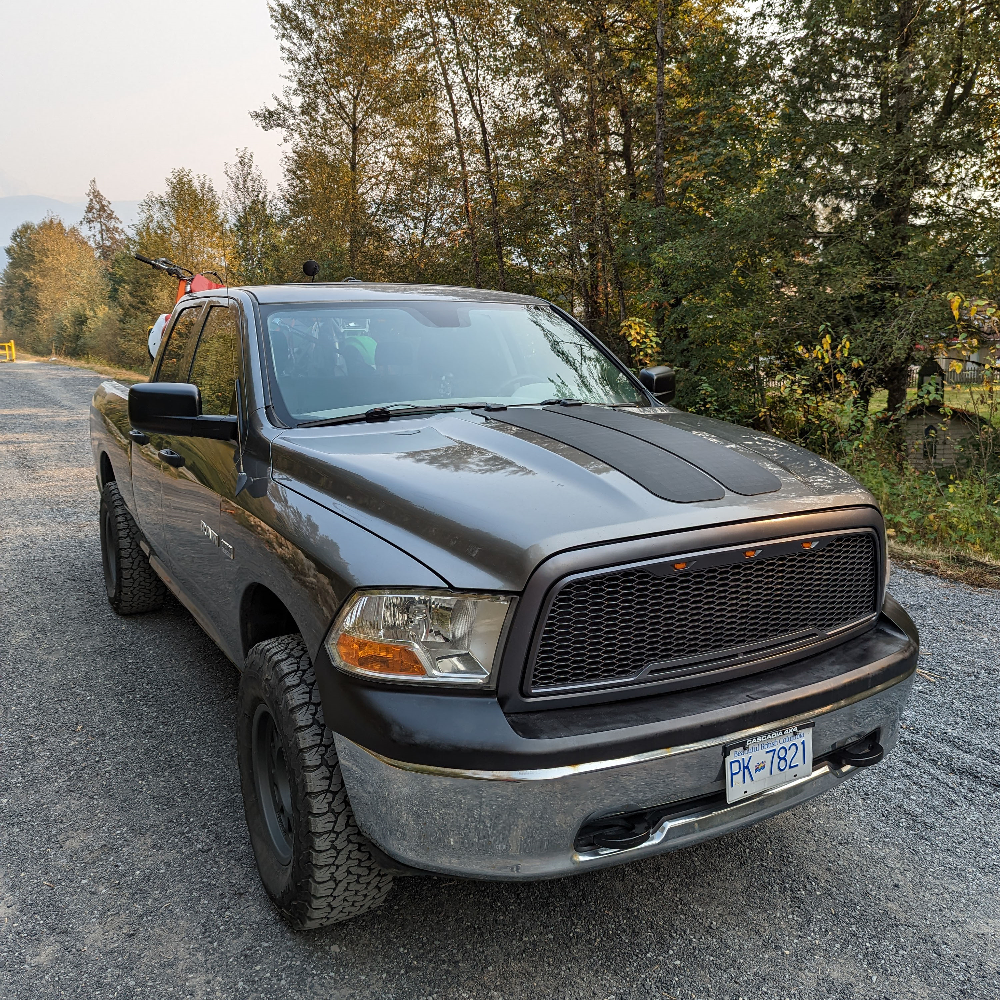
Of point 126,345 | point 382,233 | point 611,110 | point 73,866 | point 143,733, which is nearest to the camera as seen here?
point 73,866

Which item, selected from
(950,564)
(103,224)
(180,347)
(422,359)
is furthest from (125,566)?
(103,224)

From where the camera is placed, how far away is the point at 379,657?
186 cm

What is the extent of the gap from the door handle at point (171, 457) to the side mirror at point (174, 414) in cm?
50

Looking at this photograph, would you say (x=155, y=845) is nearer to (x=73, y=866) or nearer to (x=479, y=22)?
(x=73, y=866)

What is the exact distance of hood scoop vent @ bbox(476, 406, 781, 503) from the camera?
6.90 ft

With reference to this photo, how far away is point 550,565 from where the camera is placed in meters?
1.78

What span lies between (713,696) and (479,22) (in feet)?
64.3

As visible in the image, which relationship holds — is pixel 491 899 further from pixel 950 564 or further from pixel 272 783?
pixel 950 564

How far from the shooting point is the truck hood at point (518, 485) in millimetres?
1855

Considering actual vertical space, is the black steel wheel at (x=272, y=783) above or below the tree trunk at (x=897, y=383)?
below

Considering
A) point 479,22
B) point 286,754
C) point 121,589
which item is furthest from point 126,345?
point 286,754

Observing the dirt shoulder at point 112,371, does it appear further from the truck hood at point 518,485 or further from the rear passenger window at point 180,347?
the truck hood at point 518,485

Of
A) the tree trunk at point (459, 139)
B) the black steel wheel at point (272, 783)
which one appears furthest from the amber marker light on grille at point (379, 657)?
the tree trunk at point (459, 139)

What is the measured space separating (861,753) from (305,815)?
1565mm
